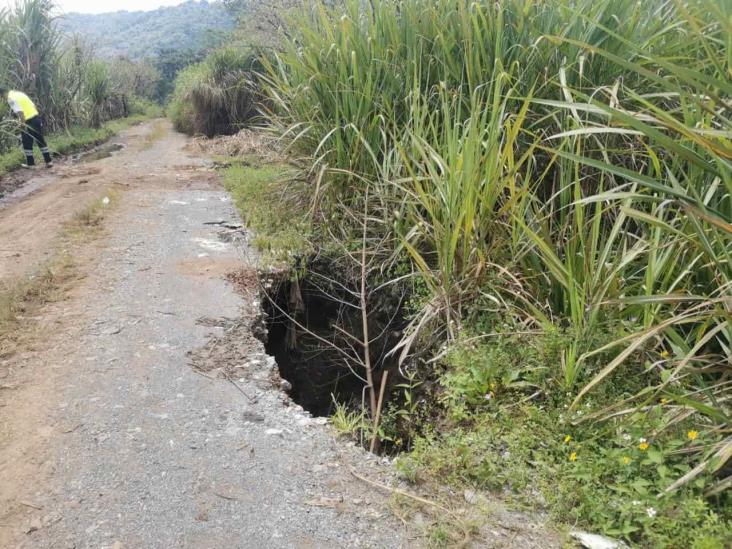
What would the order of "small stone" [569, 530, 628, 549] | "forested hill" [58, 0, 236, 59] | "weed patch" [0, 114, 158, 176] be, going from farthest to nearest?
1. "forested hill" [58, 0, 236, 59]
2. "weed patch" [0, 114, 158, 176]
3. "small stone" [569, 530, 628, 549]

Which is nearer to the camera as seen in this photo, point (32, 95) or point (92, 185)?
point (92, 185)

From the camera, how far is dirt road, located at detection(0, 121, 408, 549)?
1.69m

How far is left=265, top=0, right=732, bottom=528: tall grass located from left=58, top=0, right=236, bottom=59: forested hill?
67.5 meters

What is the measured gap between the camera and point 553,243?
2.57m

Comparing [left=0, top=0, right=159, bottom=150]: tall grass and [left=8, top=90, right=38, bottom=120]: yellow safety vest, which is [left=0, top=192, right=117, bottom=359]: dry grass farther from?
[left=0, top=0, right=159, bottom=150]: tall grass

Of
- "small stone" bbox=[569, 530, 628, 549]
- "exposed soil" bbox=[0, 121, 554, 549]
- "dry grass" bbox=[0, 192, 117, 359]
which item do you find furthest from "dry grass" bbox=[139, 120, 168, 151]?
"small stone" bbox=[569, 530, 628, 549]

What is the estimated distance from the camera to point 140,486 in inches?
72.5

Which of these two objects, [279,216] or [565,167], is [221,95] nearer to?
[279,216]

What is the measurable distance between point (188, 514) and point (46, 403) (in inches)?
41.4

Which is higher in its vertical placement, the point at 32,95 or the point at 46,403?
A: the point at 32,95

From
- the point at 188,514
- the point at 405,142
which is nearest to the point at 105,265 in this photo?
the point at 405,142

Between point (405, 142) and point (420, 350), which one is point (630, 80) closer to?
point (405, 142)

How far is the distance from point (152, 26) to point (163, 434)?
396 ft

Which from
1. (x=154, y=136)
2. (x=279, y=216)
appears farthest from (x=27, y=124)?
(x=279, y=216)
